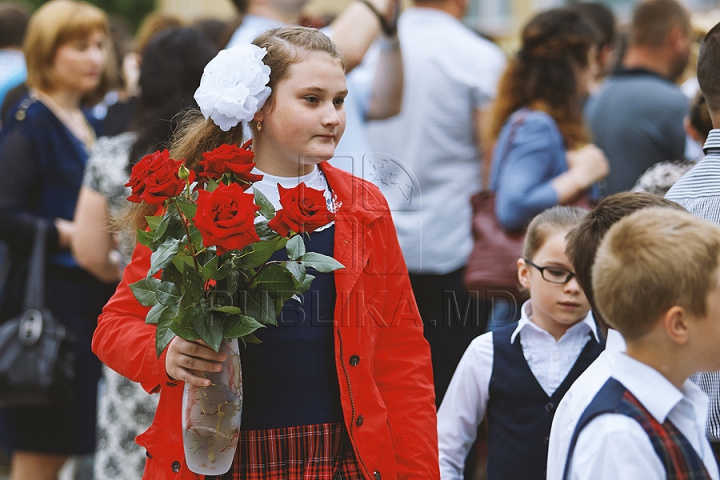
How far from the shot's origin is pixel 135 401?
4.16 meters

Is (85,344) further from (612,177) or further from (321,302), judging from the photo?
(612,177)

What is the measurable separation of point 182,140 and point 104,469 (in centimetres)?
203

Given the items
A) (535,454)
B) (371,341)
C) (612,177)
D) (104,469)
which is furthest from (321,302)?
(612,177)

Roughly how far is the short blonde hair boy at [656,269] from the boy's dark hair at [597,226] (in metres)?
0.37

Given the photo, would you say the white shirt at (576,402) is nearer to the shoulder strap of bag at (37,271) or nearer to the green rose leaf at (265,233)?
the green rose leaf at (265,233)

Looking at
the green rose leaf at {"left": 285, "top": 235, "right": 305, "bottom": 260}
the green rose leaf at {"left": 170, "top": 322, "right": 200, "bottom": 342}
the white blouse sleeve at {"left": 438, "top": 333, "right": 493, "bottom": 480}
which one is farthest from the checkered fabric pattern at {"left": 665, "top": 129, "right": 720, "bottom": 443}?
the green rose leaf at {"left": 170, "top": 322, "right": 200, "bottom": 342}

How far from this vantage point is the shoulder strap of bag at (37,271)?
178 inches

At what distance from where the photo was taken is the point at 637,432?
1908 mm

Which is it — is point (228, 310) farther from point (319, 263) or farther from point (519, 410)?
point (519, 410)

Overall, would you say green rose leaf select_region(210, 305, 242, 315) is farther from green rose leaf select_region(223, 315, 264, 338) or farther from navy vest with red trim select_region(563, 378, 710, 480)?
navy vest with red trim select_region(563, 378, 710, 480)

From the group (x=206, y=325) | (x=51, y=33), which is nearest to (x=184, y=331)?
(x=206, y=325)

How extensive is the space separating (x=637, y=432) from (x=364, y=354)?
2.89 feet

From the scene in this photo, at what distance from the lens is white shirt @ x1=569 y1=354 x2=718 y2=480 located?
6.21 ft

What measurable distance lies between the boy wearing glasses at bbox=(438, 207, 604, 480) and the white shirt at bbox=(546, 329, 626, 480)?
642 mm
